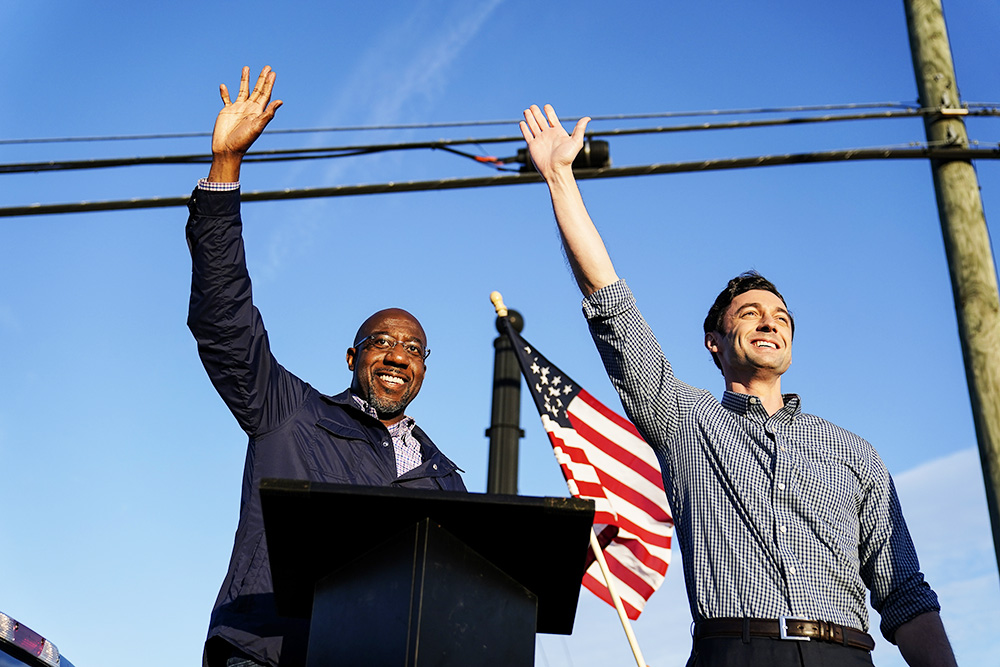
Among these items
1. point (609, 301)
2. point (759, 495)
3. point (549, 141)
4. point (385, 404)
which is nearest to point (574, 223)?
point (609, 301)

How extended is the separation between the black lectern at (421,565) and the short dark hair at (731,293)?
141 cm

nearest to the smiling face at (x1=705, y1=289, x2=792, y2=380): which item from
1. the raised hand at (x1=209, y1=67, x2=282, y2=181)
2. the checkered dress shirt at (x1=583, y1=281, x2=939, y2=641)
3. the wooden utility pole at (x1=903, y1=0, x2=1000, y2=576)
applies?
the checkered dress shirt at (x1=583, y1=281, x2=939, y2=641)

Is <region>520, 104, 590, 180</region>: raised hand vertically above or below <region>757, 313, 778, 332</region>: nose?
above

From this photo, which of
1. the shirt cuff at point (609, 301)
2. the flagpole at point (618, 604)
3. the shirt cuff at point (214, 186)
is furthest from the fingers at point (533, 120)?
the flagpole at point (618, 604)

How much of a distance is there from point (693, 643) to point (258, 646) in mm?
1329

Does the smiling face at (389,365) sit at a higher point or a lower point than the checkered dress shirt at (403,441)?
higher

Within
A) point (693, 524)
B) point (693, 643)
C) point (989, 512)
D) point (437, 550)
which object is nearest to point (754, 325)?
point (693, 524)

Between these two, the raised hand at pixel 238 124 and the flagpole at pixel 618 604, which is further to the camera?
the flagpole at pixel 618 604

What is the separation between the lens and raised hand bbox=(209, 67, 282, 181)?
12.6 feet

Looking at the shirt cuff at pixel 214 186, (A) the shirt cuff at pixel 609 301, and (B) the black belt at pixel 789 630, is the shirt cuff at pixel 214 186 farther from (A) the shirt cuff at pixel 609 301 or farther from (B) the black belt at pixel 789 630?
(B) the black belt at pixel 789 630

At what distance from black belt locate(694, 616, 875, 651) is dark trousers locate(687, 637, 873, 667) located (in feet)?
0.04

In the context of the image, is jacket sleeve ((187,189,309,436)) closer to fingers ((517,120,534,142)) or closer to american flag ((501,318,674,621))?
fingers ((517,120,534,142))

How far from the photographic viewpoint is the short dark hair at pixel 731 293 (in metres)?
3.84

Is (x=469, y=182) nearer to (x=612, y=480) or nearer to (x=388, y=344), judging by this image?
(x=612, y=480)
